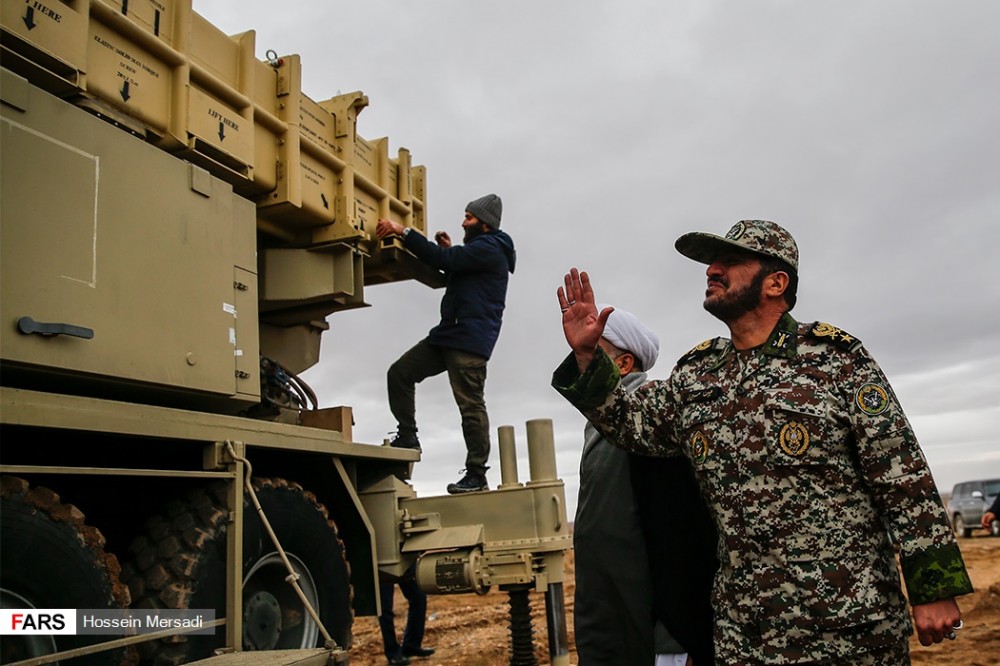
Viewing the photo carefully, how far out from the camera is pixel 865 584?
232cm

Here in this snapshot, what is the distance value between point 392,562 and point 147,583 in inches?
78.1

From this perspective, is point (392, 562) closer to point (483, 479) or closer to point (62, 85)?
point (483, 479)

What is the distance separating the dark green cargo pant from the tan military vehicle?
597mm

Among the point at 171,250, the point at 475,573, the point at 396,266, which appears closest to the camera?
the point at 171,250

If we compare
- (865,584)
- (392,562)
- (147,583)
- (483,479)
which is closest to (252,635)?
(147,583)

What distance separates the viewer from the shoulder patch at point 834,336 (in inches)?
99.3

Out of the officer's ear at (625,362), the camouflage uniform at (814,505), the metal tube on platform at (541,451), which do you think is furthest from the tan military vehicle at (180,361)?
the camouflage uniform at (814,505)

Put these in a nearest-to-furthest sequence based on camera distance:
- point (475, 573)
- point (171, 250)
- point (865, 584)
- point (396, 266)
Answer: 1. point (865, 584)
2. point (171, 250)
3. point (475, 573)
4. point (396, 266)

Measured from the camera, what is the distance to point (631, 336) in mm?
3236

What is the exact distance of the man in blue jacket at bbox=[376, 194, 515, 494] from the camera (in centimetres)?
563

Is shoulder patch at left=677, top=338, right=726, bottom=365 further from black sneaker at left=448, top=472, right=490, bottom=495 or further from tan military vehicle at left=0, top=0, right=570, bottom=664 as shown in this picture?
black sneaker at left=448, top=472, right=490, bottom=495

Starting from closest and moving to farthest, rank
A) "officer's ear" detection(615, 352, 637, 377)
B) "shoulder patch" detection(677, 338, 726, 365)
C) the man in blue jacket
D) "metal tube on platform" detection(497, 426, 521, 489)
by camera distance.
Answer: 1. "shoulder patch" detection(677, 338, 726, 365)
2. "officer's ear" detection(615, 352, 637, 377)
3. the man in blue jacket
4. "metal tube on platform" detection(497, 426, 521, 489)

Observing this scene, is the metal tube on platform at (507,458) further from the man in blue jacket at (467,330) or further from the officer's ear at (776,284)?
the officer's ear at (776,284)

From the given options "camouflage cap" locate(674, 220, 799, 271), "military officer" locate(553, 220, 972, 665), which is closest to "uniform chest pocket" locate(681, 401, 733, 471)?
"military officer" locate(553, 220, 972, 665)
